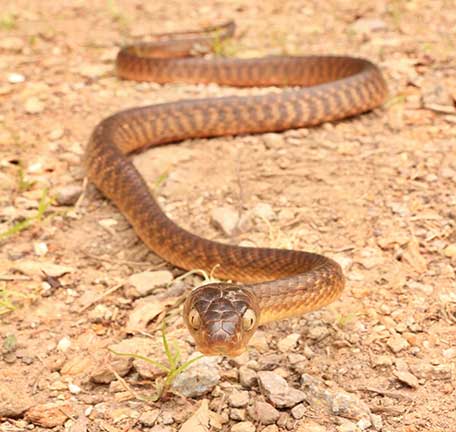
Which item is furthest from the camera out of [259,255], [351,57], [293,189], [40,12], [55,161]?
[40,12]

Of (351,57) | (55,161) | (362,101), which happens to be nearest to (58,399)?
(55,161)

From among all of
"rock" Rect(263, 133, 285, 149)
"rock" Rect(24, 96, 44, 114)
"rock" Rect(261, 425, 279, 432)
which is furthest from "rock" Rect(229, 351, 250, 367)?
"rock" Rect(24, 96, 44, 114)

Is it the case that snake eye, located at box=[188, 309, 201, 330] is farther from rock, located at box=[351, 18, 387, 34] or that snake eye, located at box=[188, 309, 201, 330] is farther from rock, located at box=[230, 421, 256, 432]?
rock, located at box=[351, 18, 387, 34]

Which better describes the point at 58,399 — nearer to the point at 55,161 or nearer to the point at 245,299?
the point at 245,299

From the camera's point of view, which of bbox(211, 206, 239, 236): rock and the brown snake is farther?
bbox(211, 206, 239, 236): rock

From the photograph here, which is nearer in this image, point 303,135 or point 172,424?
point 172,424

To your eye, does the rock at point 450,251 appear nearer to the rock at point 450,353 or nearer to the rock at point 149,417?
the rock at point 450,353
